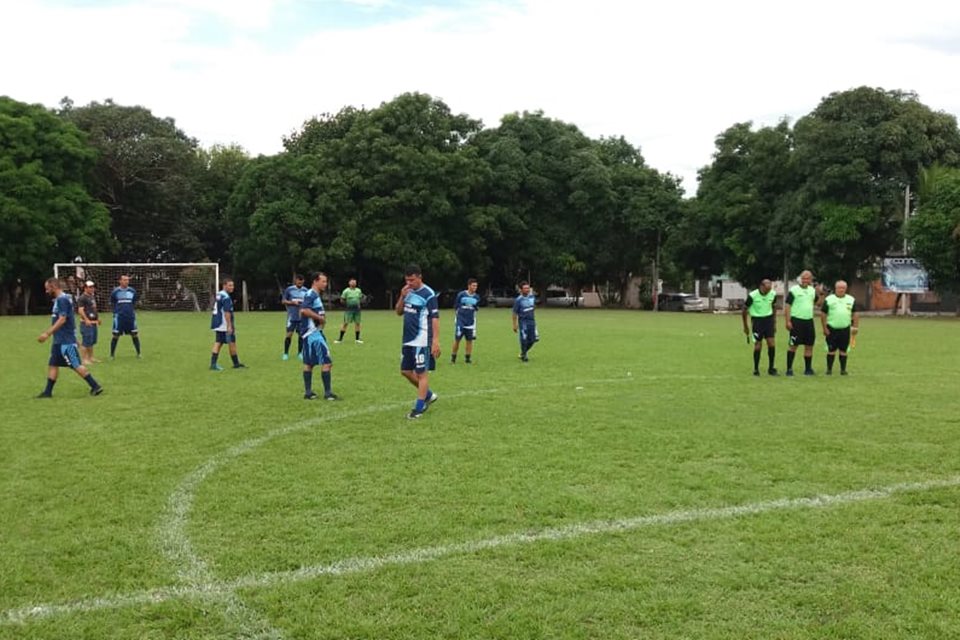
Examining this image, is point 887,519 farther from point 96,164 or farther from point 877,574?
point 96,164

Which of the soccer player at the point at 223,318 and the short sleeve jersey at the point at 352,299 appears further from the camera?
the short sleeve jersey at the point at 352,299

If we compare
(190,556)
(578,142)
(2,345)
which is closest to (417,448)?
(190,556)

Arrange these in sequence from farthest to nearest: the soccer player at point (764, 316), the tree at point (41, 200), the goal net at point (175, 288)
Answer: the goal net at point (175, 288) → the tree at point (41, 200) → the soccer player at point (764, 316)

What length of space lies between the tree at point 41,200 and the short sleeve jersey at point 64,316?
33.2m

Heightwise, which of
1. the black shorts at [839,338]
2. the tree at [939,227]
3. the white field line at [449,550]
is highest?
the tree at [939,227]

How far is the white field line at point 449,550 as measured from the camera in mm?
4449

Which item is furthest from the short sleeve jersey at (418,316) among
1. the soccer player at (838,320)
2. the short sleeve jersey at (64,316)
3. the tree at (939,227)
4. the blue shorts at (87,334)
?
the tree at (939,227)

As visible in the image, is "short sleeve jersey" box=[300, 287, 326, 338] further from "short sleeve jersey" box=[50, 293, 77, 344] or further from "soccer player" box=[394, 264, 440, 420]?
"short sleeve jersey" box=[50, 293, 77, 344]

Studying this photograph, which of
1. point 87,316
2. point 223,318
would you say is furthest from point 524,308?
point 87,316

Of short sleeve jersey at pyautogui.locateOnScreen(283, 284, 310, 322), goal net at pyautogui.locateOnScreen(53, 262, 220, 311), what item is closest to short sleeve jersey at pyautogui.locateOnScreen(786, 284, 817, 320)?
short sleeve jersey at pyautogui.locateOnScreen(283, 284, 310, 322)

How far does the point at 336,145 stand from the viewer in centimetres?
5028

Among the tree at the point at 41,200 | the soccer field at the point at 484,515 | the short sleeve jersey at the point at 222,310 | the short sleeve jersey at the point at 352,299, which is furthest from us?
the tree at the point at 41,200

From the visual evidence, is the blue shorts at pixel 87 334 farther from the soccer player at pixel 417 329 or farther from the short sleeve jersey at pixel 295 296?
the soccer player at pixel 417 329

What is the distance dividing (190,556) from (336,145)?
47.3 metres
